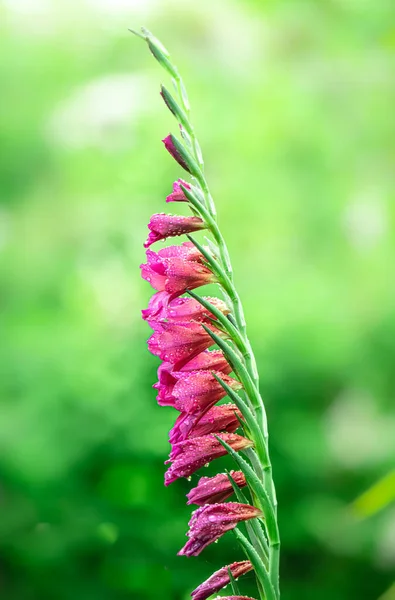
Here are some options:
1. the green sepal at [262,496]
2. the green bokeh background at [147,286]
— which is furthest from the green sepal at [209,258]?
the green bokeh background at [147,286]

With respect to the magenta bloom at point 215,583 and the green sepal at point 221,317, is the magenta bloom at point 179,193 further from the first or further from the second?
the magenta bloom at point 215,583

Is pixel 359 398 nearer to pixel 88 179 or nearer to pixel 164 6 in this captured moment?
pixel 88 179

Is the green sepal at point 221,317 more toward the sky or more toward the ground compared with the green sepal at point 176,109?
more toward the ground

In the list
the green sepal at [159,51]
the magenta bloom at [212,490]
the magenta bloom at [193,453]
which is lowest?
the magenta bloom at [212,490]

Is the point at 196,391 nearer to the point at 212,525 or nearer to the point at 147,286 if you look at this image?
the point at 212,525

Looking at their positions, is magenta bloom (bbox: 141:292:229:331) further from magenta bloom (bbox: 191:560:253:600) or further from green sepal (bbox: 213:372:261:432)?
magenta bloom (bbox: 191:560:253:600)

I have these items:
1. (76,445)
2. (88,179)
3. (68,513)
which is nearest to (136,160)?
(88,179)

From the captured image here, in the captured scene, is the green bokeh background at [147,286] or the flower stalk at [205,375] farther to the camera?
the green bokeh background at [147,286]

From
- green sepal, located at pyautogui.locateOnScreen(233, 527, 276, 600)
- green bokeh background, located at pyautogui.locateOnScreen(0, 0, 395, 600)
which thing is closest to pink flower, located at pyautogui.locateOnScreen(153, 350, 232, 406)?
green sepal, located at pyautogui.locateOnScreen(233, 527, 276, 600)
